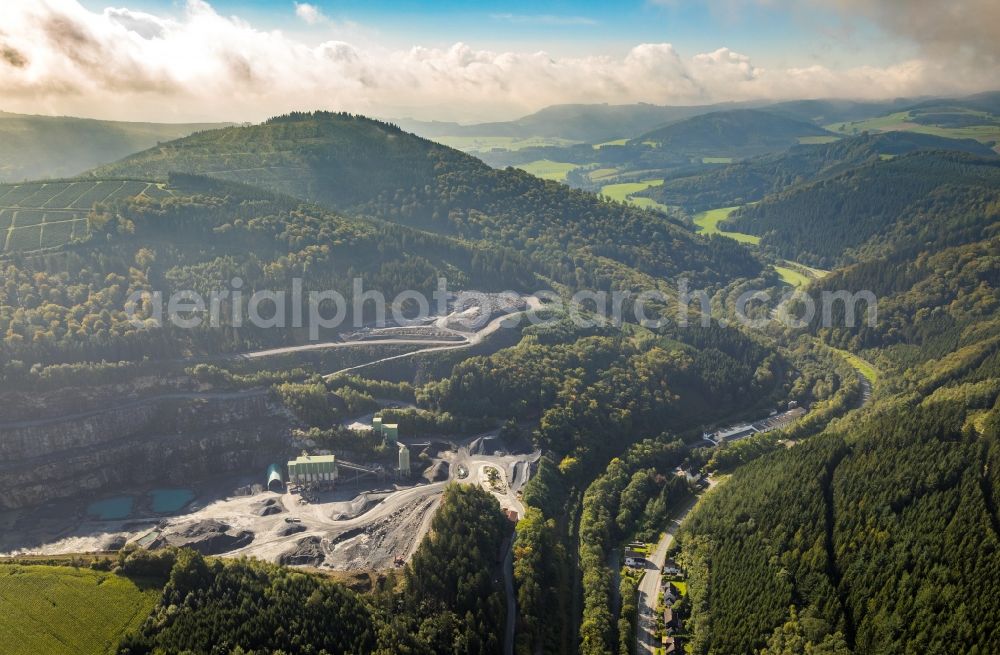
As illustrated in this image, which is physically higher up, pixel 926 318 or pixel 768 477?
pixel 926 318

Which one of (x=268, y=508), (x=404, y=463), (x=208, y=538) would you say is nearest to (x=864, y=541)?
(x=404, y=463)

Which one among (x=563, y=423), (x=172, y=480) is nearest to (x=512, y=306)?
(x=563, y=423)

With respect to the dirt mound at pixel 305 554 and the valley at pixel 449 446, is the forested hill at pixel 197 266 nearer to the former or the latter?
the valley at pixel 449 446

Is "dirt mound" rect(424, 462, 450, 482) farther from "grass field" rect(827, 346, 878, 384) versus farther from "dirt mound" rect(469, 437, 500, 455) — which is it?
"grass field" rect(827, 346, 878, 384)

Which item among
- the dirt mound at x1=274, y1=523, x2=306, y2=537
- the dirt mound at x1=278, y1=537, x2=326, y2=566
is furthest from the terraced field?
the dirt mound at x1=278, y1=537, x2=326, y2=566

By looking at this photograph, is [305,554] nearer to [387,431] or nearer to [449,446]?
[387,431]

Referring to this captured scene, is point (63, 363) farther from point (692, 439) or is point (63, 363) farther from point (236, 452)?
point (692, 439)

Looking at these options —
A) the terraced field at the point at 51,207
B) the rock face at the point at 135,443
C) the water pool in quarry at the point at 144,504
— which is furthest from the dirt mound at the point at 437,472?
the terraced field at the point at 51,207
